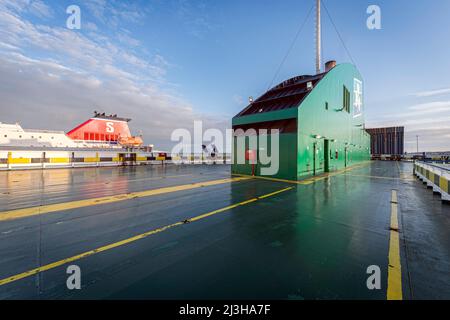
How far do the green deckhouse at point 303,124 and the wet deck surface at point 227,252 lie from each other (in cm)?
612

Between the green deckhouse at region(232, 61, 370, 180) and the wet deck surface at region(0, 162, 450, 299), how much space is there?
6.12 m

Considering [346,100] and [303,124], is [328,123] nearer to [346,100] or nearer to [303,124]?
[303,124]

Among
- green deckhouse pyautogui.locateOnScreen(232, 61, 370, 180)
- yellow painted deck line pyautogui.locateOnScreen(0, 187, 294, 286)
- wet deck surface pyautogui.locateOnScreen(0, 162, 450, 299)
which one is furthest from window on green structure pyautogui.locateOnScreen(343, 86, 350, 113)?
yellow painted deck line pyautogui.locateOnScreen(0, 187, 294, 286)

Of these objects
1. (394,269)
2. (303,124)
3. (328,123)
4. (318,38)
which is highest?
(318,38)

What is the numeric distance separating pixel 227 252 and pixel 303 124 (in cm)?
1033

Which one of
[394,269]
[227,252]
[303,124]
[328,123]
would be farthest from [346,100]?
[227,252]

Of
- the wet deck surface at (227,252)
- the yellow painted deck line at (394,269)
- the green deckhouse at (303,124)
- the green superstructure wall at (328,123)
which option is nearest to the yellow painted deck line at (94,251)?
the wet deck surface at (227,252)

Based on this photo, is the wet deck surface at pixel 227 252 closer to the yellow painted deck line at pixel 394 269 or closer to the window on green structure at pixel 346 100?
the yellow painted deck line at pixel 394 269

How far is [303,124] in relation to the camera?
11.1 metres

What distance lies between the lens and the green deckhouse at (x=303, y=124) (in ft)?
36.3

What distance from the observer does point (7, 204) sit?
5535 millimetres

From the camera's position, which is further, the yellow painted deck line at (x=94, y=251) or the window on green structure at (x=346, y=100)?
the window on green structure at (x=346, y=100)

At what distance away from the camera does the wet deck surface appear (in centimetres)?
209

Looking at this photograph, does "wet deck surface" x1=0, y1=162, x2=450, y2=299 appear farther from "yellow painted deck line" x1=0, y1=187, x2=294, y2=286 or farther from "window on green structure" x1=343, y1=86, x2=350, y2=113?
"window on green structure" x1=343, y1=86, x2=350, y2=113
